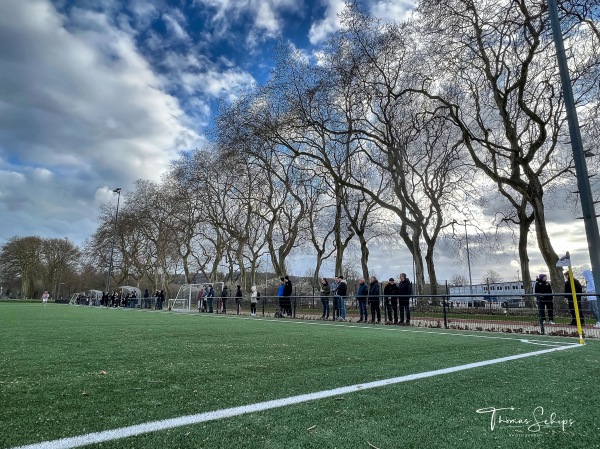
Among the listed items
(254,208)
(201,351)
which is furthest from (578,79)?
(254,208)

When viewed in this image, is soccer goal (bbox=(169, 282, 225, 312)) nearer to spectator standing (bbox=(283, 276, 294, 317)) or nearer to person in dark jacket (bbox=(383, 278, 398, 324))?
spectator standing (bbox=(283, 276, 294, 317))

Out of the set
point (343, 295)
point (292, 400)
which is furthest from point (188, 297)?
point (292, 400)

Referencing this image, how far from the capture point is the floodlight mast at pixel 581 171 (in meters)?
7.34

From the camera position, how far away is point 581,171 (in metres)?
7.66

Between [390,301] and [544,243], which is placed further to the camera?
[544,243]

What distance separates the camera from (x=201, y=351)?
5531mm

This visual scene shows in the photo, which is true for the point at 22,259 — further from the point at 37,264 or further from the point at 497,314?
the point at 497,314

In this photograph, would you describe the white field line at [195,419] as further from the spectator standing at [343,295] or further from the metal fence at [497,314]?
the spectator standing at [343,295]

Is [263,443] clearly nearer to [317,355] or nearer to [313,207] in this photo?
[317,355]

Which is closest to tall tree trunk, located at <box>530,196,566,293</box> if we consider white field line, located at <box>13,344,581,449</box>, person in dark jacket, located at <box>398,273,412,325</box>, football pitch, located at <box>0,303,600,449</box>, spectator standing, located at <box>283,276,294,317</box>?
person in dark jacket, located at <box>398,273,412,325</box>

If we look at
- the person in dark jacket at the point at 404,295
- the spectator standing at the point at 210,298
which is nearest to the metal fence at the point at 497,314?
the person in dark jacket at the point at 404,295

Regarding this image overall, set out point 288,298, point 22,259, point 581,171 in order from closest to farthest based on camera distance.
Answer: point 581,171 → point 288,298 → point 22,259
